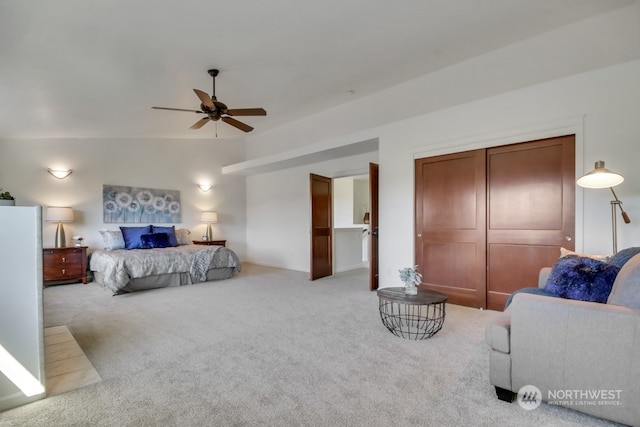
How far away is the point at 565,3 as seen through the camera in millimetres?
3049

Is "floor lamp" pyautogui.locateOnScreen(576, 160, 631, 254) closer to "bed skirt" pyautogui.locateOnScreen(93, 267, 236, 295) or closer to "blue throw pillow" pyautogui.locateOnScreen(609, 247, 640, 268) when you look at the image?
"blue throw pillow" pyautogui.locateOnScreen(609, 247, 640, 268)

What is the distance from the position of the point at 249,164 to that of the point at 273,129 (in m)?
1.05

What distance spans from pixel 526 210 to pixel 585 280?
5.82 feet

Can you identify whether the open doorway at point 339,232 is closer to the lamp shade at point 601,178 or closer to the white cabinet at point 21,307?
the lamp shade at point 601,178

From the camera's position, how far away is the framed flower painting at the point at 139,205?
621 centimetres

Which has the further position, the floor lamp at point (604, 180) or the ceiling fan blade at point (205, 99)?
the ceiling fan blade at point (205, 99)

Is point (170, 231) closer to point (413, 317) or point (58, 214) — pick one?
point (58, 214)

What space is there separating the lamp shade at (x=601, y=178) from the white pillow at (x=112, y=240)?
22.5 ft

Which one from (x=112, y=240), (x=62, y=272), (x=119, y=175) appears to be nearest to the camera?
(x=62, y=272)

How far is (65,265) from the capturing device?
525 cm

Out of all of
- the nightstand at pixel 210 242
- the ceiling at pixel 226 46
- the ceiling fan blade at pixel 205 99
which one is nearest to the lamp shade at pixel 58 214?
the ceiling at pixel 226 46

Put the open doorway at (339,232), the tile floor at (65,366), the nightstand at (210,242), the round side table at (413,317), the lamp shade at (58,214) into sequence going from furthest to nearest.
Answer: the nightstand at (210,242), the lamp shade at (58,214), the open doorway at (339,232), the round side table at (413,317), the tile floor at (65,366)

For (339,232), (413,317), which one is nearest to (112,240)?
(339,232)

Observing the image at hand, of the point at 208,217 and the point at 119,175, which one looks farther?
the point at 208,217
